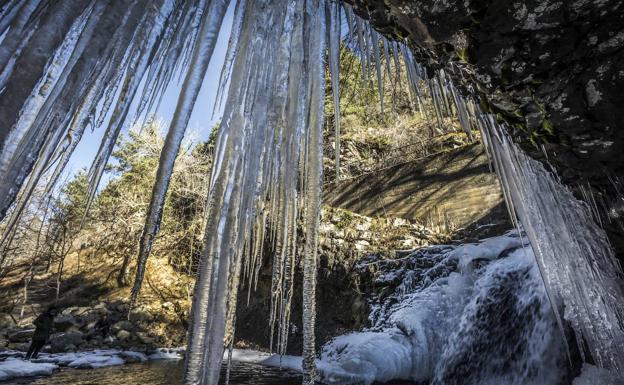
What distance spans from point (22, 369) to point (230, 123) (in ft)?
26.7

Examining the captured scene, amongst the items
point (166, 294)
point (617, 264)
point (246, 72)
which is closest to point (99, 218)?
point (166, 294)

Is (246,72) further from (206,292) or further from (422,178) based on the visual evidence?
(422,178)

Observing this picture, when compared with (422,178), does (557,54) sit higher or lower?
lower

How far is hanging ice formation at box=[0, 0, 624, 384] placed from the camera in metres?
0.91

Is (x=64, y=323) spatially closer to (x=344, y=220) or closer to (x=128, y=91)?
(x=344, y=220)

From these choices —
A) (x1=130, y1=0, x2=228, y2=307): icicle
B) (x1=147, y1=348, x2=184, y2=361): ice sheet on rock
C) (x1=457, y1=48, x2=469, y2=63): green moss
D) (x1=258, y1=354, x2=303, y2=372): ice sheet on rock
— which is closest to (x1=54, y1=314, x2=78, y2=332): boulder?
(x1=147, y1=348, x2=184, y2=361): ice sheet on rock

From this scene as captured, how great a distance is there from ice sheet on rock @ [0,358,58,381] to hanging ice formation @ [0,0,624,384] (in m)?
6.95

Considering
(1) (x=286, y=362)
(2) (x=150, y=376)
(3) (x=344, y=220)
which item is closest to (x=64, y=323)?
(2) (x=150, y=376)

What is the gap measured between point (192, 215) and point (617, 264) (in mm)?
15421

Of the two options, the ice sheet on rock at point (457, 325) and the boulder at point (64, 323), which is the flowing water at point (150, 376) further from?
the boulder at point (64, 323)

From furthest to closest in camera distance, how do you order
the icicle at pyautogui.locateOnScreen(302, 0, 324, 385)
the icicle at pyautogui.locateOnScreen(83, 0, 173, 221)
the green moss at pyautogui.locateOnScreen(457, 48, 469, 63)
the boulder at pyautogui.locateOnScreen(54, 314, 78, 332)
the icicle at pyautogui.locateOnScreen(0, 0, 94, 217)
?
the boulder at pyautogui.locateOnScreen(54, 314, 78, 332)
the icicle at pyautogui.locateOnScreen(302, 0, 324, 385)
the green moss at pyautogui.locateOnScreen(457, 48, 469, 63)
the icicle at pyautogui.locateOnScreen(83, 0, 173, 221)
the icicle at pyautogui.locateOnScreen(0, 0, 94, 217)

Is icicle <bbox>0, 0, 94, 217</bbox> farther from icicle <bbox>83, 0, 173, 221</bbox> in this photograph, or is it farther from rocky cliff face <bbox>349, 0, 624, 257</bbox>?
rocky cliff face <bbox>349, 0, 624, 257</bbox>

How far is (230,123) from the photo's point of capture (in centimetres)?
150

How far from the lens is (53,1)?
958 mm
